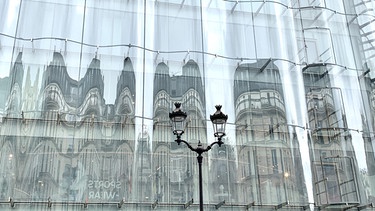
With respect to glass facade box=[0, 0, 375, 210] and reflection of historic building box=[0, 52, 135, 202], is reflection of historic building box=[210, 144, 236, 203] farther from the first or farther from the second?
reflection of historic building box=[0, 52, 135, 202]

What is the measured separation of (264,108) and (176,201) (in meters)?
3.61

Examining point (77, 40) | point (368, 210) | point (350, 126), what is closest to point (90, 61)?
point (77, 40)

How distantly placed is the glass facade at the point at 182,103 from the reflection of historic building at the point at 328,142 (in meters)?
0.03

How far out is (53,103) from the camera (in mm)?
11461

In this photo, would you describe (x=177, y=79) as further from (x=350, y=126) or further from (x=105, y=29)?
(x=350, y=126)

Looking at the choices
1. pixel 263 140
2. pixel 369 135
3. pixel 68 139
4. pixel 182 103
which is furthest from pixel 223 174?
pixel 369 135

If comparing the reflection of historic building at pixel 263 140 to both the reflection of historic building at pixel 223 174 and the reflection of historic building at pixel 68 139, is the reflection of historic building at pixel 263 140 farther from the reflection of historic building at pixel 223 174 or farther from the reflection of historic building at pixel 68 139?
the reflection of historic building at pixel 68 139

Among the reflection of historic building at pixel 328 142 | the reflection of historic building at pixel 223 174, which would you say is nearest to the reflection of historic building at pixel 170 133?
the reflection of historic building at pixel 223 174

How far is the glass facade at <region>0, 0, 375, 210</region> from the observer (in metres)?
11.1

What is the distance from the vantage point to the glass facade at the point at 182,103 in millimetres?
11102

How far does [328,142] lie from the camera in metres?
12.9

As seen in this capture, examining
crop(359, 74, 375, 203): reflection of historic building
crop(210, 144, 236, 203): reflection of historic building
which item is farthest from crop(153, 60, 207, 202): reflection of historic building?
crop(359, 74, 375, 203): reflection of historic building

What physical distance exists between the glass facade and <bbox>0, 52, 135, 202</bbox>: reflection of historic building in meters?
0.03

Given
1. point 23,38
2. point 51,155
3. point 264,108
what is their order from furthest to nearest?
1. point 264,108
2. point 23,38
3. point 51,155
